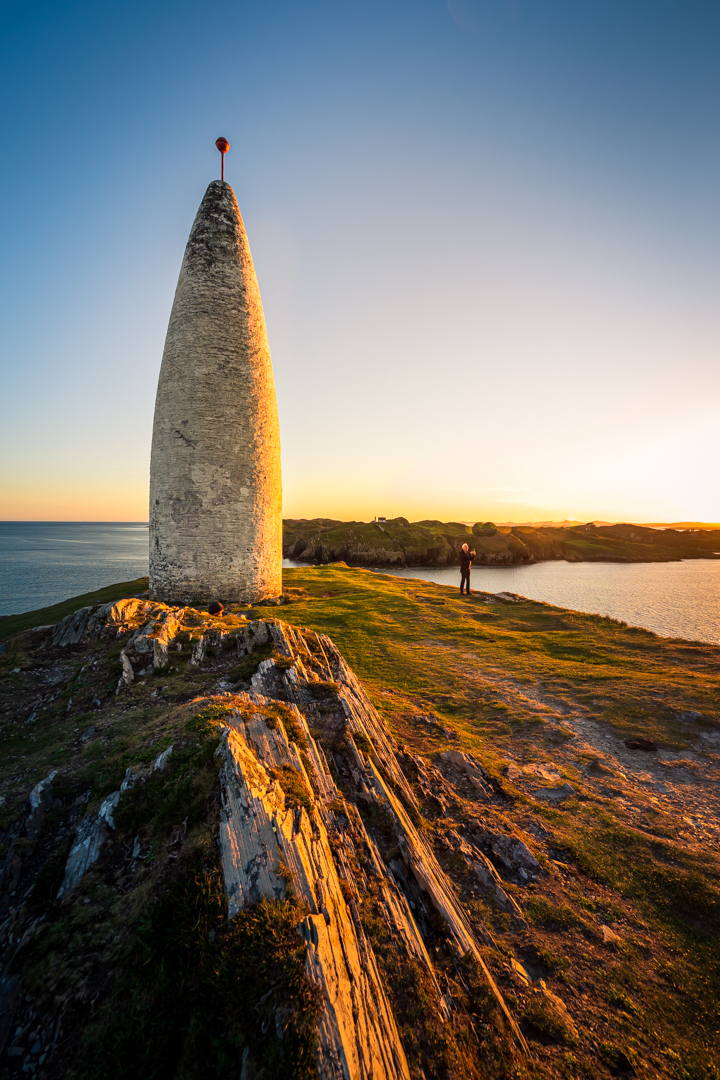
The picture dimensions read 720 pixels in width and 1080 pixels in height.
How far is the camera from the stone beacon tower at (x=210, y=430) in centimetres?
1634

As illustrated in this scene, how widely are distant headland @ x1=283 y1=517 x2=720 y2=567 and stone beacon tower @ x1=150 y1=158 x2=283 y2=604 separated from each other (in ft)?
145

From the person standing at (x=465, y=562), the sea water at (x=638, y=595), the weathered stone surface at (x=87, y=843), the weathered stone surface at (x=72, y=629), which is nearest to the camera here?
the weathered stone surface at (x=87, y=843)

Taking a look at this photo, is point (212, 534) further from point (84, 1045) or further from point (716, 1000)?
point (716, 1000)

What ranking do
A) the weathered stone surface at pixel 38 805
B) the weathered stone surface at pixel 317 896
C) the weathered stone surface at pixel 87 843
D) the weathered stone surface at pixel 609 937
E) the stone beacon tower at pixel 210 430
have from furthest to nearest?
the stone beacon tower at pixel 210 430
the weathered stone surface at pixel 38 805
the weathered stone surface at pixel 609 937
the weathered stone surface at pixel 87 843
the weathered stone surface at pixel 317 896

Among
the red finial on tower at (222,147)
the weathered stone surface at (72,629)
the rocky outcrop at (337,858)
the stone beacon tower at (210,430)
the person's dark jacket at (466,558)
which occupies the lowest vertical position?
the rocky outcrop at (337,858)

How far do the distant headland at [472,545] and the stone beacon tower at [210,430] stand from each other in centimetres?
4407

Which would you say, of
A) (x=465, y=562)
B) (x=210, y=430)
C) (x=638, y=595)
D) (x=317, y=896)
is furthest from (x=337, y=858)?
(x=638, y=595)

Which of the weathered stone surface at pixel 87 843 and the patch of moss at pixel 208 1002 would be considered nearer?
the patch of moss at pixel 208 1002

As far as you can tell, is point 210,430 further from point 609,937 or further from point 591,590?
point 591,590

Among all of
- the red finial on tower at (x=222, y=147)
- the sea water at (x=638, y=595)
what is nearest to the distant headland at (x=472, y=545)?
the sea water at (x=638, y=595)

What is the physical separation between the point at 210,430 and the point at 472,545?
181ft

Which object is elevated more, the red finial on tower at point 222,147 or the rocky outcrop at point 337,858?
the red finial on tower at point 222,147

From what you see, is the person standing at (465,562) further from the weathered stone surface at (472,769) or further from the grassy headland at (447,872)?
the weathered stone surface at (472,769)

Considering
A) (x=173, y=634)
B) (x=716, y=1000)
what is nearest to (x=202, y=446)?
(x=173, y=634)
